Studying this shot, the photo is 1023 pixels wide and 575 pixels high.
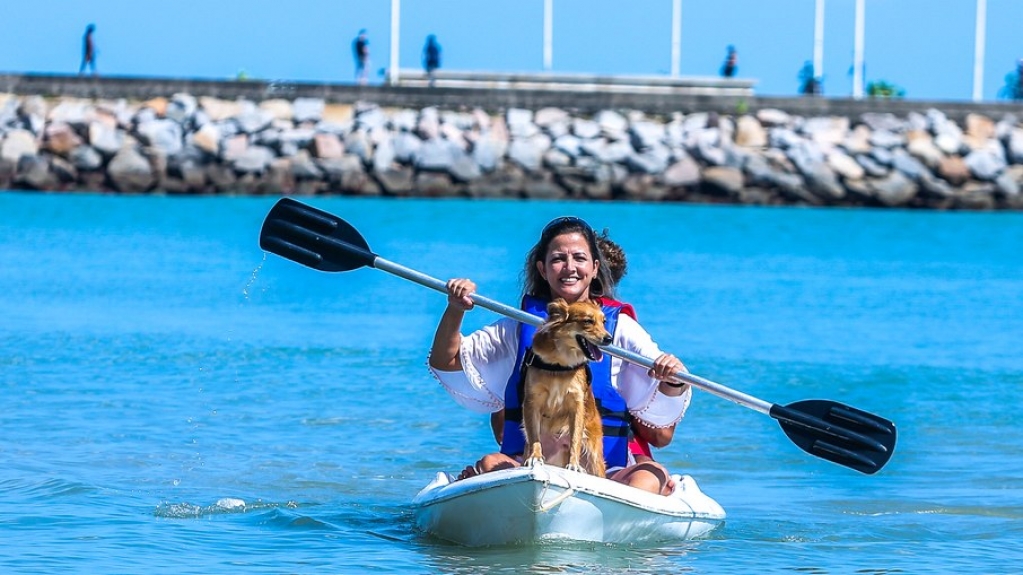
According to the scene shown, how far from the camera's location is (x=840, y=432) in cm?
776

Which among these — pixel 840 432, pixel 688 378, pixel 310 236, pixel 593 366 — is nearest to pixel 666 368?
pixel 688 378

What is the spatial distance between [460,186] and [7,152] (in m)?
9.84

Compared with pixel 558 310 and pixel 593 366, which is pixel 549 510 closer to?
pixel 593 366

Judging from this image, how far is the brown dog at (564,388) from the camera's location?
6680mm

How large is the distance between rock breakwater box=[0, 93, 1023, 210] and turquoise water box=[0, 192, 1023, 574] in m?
8.90

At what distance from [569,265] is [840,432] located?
1.60 meters

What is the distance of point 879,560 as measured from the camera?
7.83 m

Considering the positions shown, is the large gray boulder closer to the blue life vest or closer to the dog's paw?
the blue life vest

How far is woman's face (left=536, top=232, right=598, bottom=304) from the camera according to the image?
278 inches

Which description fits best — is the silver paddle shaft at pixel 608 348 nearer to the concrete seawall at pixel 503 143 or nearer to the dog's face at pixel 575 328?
the dog's face at pixel 575 328

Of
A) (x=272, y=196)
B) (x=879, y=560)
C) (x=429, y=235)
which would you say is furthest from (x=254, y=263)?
(x=879, y=560)

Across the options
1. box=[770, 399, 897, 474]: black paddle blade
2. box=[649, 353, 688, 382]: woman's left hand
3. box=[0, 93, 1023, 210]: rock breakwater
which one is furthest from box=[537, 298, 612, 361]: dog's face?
box=[0, 93, 1023, 210]: rock breakwater

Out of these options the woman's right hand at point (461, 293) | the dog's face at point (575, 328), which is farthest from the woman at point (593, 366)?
the dog's face at point (575, 328)

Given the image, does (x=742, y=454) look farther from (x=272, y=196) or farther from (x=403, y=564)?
(x=272, y=196)
